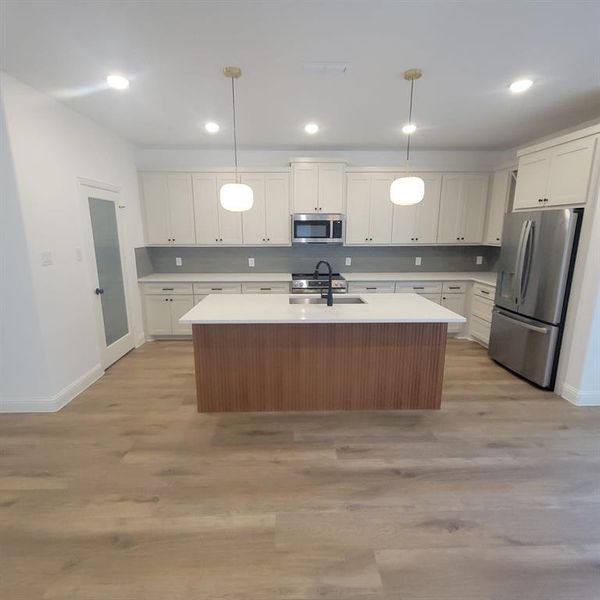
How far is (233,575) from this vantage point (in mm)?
1492

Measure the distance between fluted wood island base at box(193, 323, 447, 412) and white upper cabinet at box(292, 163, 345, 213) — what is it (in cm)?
237

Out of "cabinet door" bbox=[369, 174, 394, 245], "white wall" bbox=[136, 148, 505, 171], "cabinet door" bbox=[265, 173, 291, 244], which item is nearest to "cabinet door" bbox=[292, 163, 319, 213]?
"cabinet door" bbox=[265, 173, 291, 244]

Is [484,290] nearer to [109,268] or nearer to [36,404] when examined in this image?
[109,268]

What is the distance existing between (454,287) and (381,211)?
153 centimetres

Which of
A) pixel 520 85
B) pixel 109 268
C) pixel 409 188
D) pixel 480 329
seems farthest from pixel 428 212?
pixel 109 268

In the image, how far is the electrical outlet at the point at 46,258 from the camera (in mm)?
2693

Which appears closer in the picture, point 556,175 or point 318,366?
point 318,366

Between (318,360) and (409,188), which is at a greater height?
(409,188)

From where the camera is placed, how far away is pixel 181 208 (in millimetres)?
4555

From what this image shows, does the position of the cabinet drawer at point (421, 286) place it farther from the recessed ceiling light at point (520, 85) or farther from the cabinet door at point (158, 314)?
the cabinet door at point (158, 314)

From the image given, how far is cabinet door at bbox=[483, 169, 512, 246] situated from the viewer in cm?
427

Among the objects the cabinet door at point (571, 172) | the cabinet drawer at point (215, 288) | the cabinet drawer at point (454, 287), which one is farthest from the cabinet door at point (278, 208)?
the cabinet door at point (571, 172)

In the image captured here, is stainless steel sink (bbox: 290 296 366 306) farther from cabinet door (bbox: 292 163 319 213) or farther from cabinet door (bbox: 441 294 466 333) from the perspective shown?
cabinet door (bbox: 441 294 466 333)

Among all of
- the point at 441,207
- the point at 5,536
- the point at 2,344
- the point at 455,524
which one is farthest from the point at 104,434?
the point at 441,207
